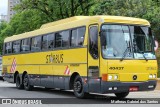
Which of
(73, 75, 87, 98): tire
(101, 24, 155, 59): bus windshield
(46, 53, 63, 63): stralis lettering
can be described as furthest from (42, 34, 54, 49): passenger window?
(101, 24, 155, 59): bus windshield

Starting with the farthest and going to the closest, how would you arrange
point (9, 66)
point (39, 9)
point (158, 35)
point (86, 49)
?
point (39, 9), point (158, 35), point (9, 66), point (86, 49)

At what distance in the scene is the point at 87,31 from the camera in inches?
709

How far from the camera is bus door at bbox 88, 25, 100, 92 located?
1698cm

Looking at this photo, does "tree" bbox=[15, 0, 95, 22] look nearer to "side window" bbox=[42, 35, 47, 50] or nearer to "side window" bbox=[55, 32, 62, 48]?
"side window" bbox=[42, 35, 47, 50]

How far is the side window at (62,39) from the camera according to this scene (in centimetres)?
1995

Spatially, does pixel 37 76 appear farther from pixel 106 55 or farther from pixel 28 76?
pixel 106 55

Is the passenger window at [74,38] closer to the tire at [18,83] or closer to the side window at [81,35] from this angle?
the side window at [81,35]

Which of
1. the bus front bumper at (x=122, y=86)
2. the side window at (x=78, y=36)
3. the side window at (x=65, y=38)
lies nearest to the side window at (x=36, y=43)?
the side window at (x=65, y=38)

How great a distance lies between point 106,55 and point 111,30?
39.1 inches

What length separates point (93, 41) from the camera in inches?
687

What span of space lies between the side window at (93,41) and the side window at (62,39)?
2.37 metres

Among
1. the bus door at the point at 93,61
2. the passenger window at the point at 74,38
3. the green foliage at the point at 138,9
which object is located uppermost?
the green foliage at the point at 138,9

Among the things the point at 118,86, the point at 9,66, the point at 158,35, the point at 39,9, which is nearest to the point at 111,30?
the point at 118,86

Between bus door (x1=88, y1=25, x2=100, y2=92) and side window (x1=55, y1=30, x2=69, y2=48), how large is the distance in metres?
2.36
